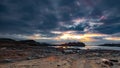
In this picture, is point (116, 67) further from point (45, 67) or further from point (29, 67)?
point (29, 67)

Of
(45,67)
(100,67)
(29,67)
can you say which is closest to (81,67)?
(100,67)

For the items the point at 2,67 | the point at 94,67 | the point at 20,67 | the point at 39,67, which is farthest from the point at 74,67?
the point at 2,67

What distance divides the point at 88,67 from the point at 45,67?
487cm

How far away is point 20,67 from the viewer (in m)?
18.2

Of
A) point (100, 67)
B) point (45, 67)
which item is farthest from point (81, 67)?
point (45, 67)

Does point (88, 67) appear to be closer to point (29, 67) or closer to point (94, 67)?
point (94, 67)

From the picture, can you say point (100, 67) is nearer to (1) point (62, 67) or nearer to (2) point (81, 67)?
(2) point (81, 67)

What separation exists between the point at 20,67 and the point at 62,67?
174 inches

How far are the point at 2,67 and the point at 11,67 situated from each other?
1032 millimetres

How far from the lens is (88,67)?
64.6 feet

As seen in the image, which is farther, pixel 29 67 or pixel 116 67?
pixel 116 67

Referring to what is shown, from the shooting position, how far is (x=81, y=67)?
19.5m

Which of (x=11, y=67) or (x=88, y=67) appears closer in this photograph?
(x=11, y=67)

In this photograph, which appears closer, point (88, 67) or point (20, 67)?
point (20, 67)
